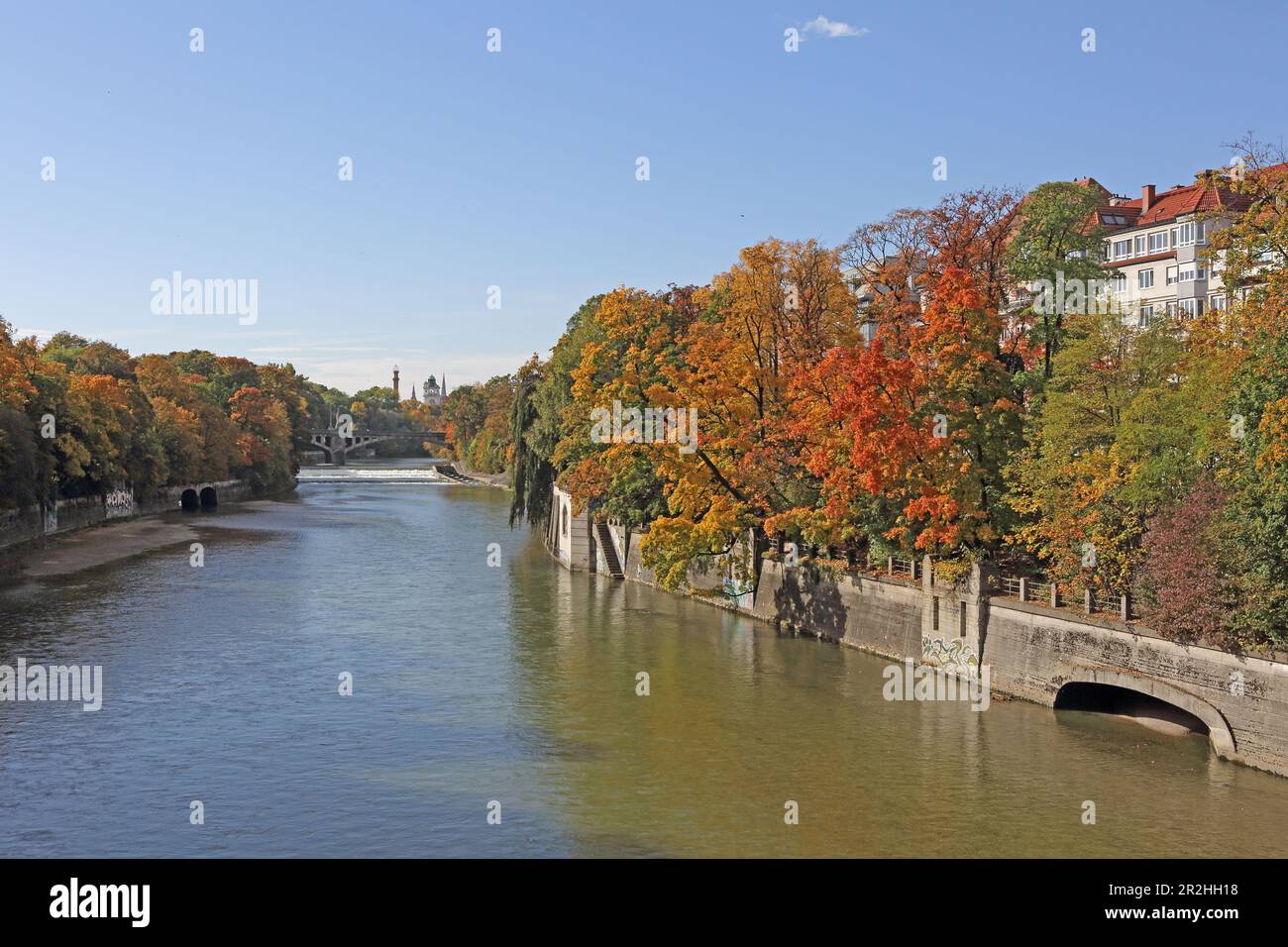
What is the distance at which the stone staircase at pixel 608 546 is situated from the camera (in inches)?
2579

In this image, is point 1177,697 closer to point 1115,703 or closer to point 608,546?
point 1115,703

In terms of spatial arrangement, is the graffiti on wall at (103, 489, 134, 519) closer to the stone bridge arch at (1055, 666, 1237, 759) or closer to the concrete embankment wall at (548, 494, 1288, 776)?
the concrete embankment wall at (548, 494, 1288, 776)

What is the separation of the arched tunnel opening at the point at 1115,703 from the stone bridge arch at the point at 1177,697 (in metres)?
1.20

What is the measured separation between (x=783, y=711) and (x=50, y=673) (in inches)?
907

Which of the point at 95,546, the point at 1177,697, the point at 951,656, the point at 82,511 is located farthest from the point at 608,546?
the point at 82,511

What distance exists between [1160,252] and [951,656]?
1717 inches

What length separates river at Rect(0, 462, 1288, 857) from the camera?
25.3m

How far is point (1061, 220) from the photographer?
43094 mm

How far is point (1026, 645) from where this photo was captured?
3541 cm

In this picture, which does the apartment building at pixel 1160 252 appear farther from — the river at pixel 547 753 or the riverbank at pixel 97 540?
the riverbank at pixel 97 540

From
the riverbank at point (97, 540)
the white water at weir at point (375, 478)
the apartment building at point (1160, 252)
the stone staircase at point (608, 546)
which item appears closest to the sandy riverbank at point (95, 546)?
the riverbank at point (97, 540)

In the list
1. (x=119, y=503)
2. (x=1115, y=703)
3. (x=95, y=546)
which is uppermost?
(x=119, y=503)
